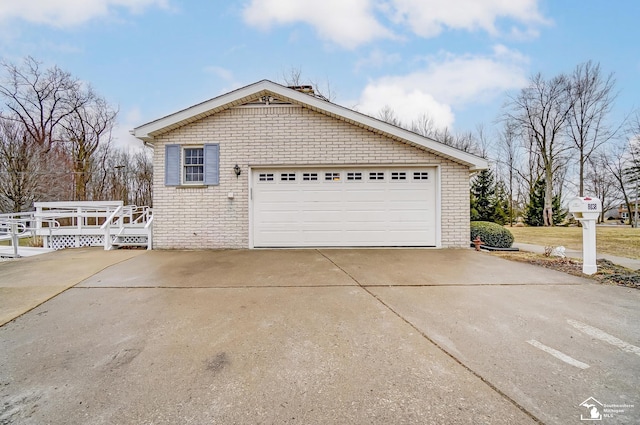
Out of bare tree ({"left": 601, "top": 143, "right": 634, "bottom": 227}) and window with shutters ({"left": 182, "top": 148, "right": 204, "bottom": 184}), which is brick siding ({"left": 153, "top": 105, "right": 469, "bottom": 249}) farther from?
bare tree ({"left": 601, "top": 143, "right": 634, "bottom": 227})

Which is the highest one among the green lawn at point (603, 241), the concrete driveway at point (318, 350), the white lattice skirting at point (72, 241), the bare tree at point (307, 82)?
the bare tree at point (307, 82)

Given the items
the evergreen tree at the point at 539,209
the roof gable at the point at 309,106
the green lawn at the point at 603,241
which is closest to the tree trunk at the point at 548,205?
the evergreen tree at the point at 539,209

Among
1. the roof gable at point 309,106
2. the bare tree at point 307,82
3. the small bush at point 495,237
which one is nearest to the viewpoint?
the roof gable at point 309,106

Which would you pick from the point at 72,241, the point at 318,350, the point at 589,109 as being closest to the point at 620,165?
the point at 589,109

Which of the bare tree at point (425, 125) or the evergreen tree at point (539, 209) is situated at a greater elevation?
the bare tree at point (425, 125)

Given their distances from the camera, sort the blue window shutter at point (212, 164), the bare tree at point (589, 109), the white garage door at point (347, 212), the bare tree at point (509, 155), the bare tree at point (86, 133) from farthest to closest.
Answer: the bare tree at point (509, 155), the bare tree at point (589, 109), the bare tree at point (86, 133), the white garage door at point (347, 212), the blue window shutter at point (212, 164)

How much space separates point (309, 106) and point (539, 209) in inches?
941

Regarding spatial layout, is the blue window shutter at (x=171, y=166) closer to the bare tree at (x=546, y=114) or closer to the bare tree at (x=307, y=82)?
the bare tree at (x=307, y=82)

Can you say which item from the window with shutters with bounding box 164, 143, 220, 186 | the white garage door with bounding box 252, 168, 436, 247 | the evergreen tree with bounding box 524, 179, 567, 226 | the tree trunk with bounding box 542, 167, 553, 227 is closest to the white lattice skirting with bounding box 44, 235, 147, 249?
the window with shutters with bounding box 164, 143, 220, 186

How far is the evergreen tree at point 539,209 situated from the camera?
22.7 meters

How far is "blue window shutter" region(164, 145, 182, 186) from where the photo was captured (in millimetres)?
7750

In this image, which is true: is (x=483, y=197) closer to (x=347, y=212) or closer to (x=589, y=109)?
(x=589, y=109)

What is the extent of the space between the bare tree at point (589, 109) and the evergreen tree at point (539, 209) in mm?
2727

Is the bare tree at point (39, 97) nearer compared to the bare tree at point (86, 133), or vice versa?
the bare tree at point (39, 97)
